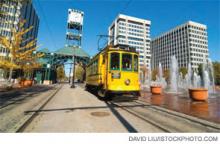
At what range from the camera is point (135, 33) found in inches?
4309

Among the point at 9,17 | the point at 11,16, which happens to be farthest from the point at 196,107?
the point at 9,17

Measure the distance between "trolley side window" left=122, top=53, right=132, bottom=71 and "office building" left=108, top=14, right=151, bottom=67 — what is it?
3691 inches

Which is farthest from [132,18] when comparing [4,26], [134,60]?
[134,60]

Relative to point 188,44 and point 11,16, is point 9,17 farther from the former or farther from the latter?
point 188,44

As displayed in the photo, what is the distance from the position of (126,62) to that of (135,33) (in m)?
104

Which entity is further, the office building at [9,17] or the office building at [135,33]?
the office building at [135,33]

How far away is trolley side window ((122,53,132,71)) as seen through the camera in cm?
1019

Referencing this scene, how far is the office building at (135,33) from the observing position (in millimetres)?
105000

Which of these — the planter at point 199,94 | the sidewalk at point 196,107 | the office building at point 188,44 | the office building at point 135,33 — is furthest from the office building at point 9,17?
the office building at point 188,44

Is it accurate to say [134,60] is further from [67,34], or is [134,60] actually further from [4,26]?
[4,26]

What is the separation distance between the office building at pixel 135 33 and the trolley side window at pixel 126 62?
3691 inches

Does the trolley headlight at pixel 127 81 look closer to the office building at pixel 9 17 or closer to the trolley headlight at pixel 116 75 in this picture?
the trolley headlight at pixel 116 75

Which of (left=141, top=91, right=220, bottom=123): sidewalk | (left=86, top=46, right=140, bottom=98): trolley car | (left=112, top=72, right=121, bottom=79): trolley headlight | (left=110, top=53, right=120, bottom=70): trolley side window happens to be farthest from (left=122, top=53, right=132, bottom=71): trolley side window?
(left=141, top=91, right=220, bottom=123): sidewalk
